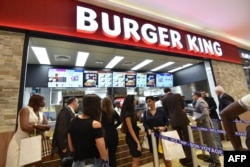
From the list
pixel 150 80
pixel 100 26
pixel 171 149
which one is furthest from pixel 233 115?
pixel 150 80

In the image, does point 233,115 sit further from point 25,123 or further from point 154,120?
point 25,123

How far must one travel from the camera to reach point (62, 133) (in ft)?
8.52

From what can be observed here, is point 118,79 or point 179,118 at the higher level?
point 118,79

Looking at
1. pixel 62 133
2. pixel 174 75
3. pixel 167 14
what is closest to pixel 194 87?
pixel 174 75

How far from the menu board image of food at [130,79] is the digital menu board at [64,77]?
6.11 ft

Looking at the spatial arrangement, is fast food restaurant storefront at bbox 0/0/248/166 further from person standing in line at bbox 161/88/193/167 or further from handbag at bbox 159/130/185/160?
handbag at bbox 159/130/185/160

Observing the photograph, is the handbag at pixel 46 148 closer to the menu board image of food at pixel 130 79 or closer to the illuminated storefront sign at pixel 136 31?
the illuminated storefront sign at pixel 136 31

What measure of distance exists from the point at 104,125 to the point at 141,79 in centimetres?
457

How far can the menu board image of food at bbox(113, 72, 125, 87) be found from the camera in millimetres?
6523

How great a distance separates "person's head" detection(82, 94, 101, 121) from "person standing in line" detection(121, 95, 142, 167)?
1.04 m

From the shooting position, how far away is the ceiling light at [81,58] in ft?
16.1

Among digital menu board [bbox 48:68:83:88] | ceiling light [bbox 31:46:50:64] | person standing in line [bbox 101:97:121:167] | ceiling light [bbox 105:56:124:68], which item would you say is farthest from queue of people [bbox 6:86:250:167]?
digital menu board [bbox 48:68:83:88]

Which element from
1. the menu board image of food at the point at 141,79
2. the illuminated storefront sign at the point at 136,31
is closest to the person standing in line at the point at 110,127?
the illuminated storefront sign at the point at 136,31

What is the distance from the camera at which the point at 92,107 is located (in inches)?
70.2
